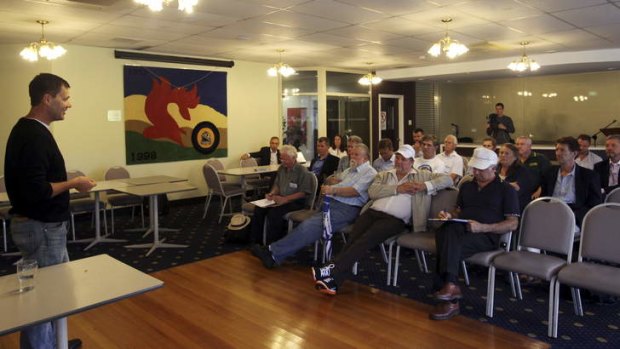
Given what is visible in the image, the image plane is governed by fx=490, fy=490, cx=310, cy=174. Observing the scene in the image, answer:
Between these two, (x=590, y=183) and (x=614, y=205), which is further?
(x=590, y=183)

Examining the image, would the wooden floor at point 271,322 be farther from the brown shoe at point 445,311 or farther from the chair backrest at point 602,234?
the chair backrest at point 602,234

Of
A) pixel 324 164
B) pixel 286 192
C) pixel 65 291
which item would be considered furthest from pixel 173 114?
pixel 65 291

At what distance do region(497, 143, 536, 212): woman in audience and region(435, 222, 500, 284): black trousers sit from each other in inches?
40.1

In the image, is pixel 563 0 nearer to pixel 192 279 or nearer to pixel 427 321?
pixel 427 321

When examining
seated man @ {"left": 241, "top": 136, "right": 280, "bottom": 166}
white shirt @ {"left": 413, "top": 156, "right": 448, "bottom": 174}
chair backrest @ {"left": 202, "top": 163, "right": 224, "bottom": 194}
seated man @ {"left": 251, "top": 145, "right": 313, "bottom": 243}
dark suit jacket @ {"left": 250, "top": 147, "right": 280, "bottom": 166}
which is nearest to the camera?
seated man @ {"left": 251, "top": 145, "right": 313, "bottom": 243}

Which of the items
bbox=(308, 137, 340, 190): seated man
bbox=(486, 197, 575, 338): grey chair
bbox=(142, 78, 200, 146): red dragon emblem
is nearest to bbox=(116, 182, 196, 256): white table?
bbox=(308, 137, 340, 190): seated man

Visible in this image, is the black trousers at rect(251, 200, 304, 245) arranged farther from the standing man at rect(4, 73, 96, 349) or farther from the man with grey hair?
the standing man at rect(4, 73, 96, 349)

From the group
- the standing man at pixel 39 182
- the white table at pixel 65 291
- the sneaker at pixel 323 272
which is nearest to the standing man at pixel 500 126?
the sneaker at pixel 323 272

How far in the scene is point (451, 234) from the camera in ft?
12.7

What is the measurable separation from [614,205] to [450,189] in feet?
4.33

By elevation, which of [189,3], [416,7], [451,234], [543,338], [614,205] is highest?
[416,7]

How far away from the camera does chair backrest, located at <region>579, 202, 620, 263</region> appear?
348 cm

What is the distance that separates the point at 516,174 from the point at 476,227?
1.28m

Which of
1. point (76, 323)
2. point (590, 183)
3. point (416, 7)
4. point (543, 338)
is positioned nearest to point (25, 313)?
point (76, 323)
